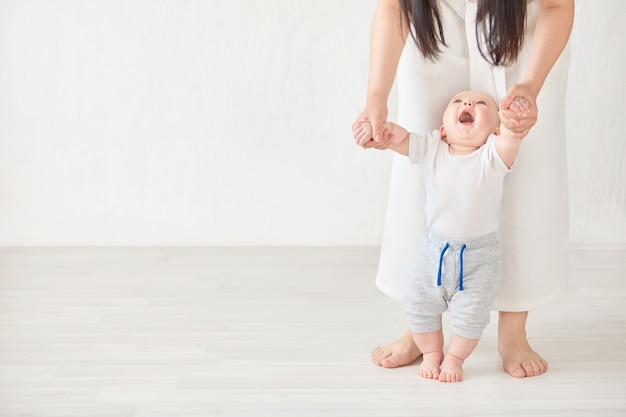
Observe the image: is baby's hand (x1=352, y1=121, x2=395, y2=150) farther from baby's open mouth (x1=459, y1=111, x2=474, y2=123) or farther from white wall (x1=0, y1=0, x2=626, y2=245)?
white wall (x1=0, y1=0, x2=626, y2=245)

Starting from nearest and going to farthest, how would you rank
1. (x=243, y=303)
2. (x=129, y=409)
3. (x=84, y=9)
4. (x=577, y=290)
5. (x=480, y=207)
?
(x=129, y=409) < (x=480, y=207) < (x=243, y=303) < (x=577, y=290) < (x=84, y=9)

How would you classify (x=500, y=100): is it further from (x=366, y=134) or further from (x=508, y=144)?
(x=366, y=134)

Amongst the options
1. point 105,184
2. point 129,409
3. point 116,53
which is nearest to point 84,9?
point 116,53

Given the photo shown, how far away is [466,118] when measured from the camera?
5.43ft

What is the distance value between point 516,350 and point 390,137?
1.53 feet

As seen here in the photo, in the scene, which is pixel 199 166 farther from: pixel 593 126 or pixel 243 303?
pixel 593 126

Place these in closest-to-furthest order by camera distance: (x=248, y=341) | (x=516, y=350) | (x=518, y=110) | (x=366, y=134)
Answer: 1. (x=518, y=110)
2. (x=366, y=134)
3. (x=516, y=350)
4. (x=248, y=341)

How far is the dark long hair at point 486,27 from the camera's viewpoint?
1610 mm

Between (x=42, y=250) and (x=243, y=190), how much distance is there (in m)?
0.57

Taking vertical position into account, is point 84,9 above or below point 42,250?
above

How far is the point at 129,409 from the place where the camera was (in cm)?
154

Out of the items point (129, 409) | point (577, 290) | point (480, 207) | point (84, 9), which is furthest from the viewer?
point (84, 9)

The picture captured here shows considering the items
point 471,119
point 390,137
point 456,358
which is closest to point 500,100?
point 471,119

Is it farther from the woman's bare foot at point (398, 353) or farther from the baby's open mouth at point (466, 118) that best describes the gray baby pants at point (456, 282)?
the baby's open mouth at point (466, 118)
